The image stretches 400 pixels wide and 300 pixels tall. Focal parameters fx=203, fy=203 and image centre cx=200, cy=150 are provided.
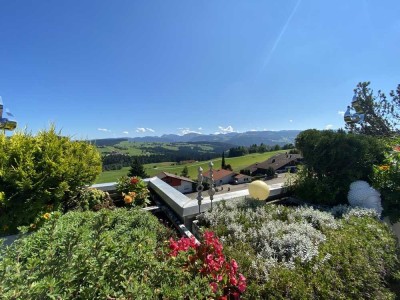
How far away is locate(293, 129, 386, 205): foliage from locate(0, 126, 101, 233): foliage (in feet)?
19.2

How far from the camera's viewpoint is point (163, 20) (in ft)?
27.2

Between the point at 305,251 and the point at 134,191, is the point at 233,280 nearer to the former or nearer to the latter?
the point at 305,251

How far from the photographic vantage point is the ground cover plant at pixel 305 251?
2352mm

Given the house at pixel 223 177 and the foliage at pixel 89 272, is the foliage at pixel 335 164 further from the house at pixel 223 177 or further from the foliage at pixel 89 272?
the house at pixel 223 177

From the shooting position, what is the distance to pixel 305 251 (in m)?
2.88

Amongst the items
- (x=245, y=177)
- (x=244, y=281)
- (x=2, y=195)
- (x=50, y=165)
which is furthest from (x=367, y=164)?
(x=245, y=177)

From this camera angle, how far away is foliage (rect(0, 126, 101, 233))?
11.3 ft

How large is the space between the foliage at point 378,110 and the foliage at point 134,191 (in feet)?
33.8

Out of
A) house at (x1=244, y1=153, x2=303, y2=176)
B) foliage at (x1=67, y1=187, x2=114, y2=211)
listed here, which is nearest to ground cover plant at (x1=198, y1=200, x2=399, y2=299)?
foliage at (x1=67, y1=187, x2=114, y2=211)

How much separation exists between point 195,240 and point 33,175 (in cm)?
315

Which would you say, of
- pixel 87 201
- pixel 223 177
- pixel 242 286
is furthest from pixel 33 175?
pixel 223 177

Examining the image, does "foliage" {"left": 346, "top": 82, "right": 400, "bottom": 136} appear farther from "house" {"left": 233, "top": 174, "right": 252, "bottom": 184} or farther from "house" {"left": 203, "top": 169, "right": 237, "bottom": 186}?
"house" {"left": 233, "top": 174, "right": 252, "bottom": 184}

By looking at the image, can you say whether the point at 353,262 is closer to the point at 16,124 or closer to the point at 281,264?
the point at 281,264

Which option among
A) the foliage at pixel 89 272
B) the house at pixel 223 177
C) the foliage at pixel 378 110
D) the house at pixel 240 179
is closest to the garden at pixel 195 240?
the foliage at pixel 89 272
